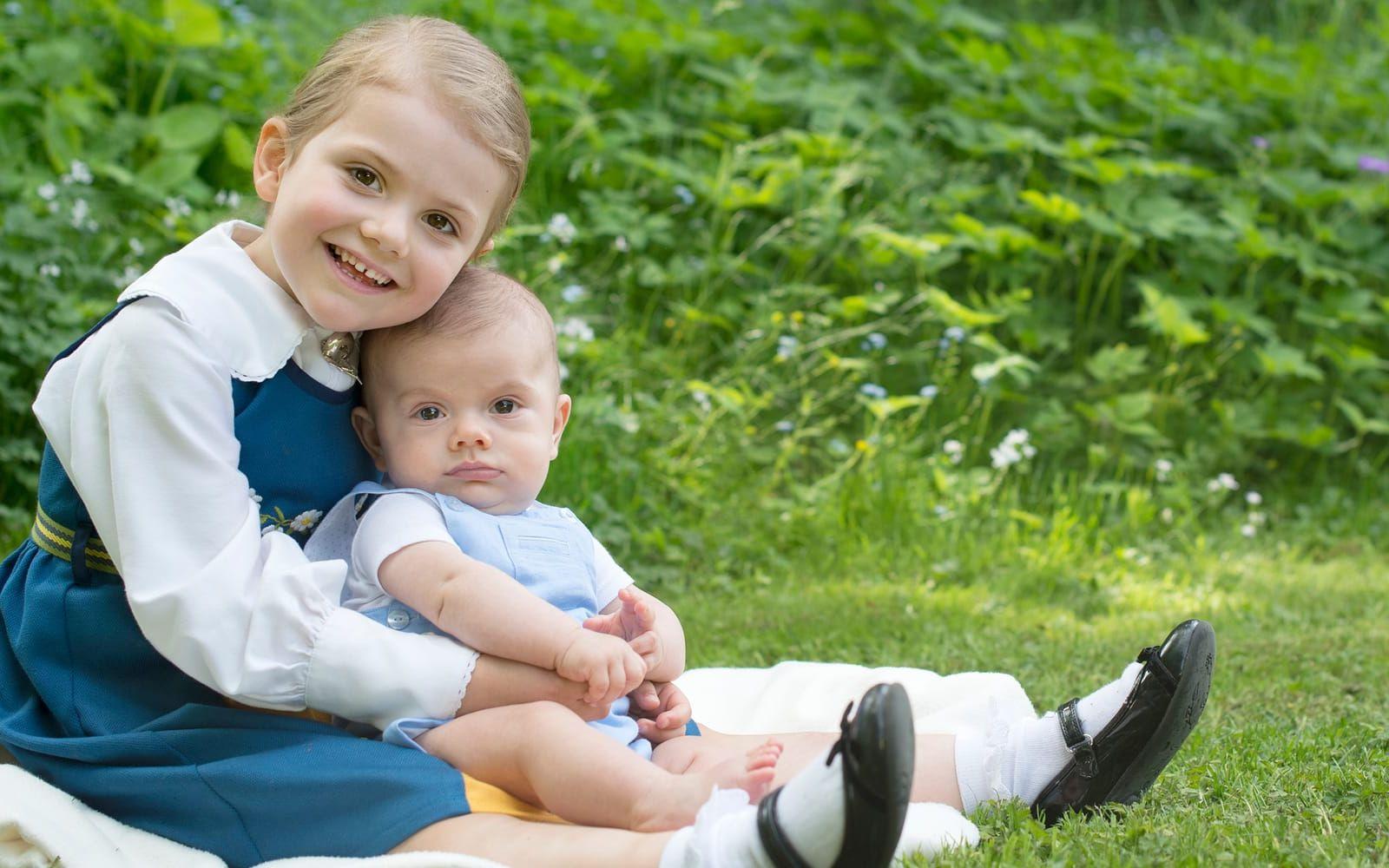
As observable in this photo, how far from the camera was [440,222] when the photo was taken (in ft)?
6.92

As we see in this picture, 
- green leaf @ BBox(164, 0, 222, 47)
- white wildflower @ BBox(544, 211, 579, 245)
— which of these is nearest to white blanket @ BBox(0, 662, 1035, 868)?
white wildflower @ BBox(544, 211, 579, 245)

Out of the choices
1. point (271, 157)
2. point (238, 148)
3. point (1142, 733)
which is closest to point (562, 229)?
point (238, 148)

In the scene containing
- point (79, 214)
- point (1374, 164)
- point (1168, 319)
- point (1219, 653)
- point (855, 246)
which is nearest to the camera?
point (1219, 653)

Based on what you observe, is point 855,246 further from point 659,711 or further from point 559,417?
point 659,711

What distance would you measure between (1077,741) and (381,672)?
102cm

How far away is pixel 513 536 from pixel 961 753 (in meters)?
0.78

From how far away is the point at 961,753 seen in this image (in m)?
2.18

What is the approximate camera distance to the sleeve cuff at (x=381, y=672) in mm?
1913

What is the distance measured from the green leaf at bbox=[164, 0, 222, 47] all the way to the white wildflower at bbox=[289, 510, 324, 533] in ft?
11.2

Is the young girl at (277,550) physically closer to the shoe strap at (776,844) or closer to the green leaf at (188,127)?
the shoe strap at (776,844)

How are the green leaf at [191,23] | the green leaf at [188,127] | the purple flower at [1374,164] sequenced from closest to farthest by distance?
the green leaf at [188,127] → the green leaf at [191,23] → the purple flower at [1374,164]

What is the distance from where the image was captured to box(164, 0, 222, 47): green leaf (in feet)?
Answer: 16.4

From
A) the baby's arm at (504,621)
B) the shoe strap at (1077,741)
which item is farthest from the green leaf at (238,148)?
the shoe strap at (1077,741)

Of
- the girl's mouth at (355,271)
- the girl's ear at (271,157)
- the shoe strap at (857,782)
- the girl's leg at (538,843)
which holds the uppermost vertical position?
the girl's ear at (271,157)
